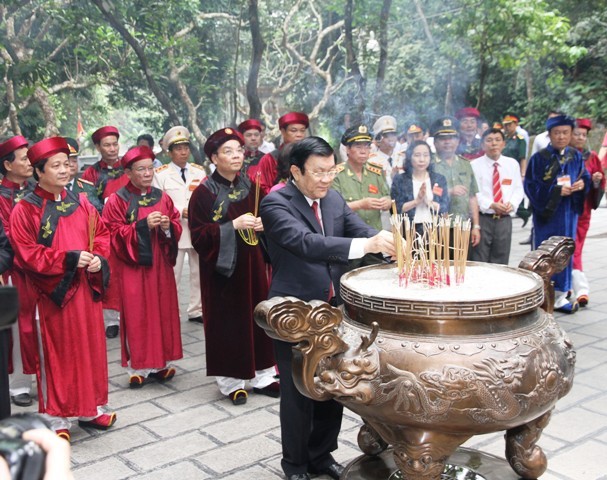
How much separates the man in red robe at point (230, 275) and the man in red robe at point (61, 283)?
0.67 m

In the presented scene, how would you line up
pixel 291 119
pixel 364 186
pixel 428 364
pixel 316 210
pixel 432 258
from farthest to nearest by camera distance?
pixel 291 119 < pixel 364 186 < pixel 316 210 < pixel 432 258 < pixel 428 364

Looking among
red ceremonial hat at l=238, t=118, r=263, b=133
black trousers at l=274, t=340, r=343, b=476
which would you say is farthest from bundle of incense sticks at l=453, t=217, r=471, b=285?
red ceremonial hat at l=238, t=118, r=263, b=133

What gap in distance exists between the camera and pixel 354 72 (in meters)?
7.18

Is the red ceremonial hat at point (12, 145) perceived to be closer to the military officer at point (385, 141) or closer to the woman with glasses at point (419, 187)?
the woman with glasses at point (419, 187)

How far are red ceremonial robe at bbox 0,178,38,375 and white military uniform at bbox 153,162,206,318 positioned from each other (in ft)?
4.69

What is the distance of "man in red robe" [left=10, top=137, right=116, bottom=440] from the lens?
3.36 metres

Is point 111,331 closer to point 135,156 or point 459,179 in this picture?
point 135,156

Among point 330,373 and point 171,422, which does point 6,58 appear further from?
point 330,373

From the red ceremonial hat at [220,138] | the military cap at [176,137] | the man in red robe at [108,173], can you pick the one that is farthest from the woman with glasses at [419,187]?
the man in red robe at [108,173]

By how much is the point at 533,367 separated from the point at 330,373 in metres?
0.67

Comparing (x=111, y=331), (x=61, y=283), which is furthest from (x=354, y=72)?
(x=61, y=283)

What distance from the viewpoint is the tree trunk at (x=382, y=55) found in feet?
22.4

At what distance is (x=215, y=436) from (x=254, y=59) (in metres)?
4.19

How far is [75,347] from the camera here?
3.45m
